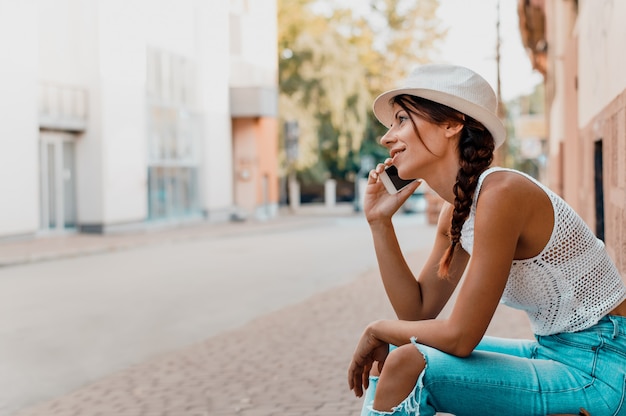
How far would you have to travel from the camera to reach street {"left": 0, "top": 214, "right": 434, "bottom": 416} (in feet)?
21.6

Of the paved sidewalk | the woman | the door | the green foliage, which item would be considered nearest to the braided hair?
the woman

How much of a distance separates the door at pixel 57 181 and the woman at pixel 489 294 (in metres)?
20.7

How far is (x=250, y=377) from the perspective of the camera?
18.5 ft

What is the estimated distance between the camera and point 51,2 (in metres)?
23.2

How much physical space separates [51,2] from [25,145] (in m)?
5.00

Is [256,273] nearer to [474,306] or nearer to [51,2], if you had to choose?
[474,306]

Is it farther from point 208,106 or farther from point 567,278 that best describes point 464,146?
point 208,106

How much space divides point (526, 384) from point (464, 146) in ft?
2.28

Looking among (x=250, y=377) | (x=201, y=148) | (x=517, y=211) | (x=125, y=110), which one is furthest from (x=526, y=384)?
(x=201, y=148)

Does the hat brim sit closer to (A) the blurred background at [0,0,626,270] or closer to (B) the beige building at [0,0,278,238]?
(A) the blurred background at [0,0,626,270]

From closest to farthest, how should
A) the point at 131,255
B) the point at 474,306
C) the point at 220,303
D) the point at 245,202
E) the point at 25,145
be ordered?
1. the point at 474,306
2. the point at 220,303
3. the point at 131,255
4. the point at 25,145
5. the point at 245,202

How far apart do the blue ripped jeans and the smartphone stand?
0.79 metres

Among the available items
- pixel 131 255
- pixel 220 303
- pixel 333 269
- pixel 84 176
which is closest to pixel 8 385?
pixel 220 303

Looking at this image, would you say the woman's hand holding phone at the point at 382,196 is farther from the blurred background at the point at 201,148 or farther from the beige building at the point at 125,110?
the beige building at the point at 125,110
